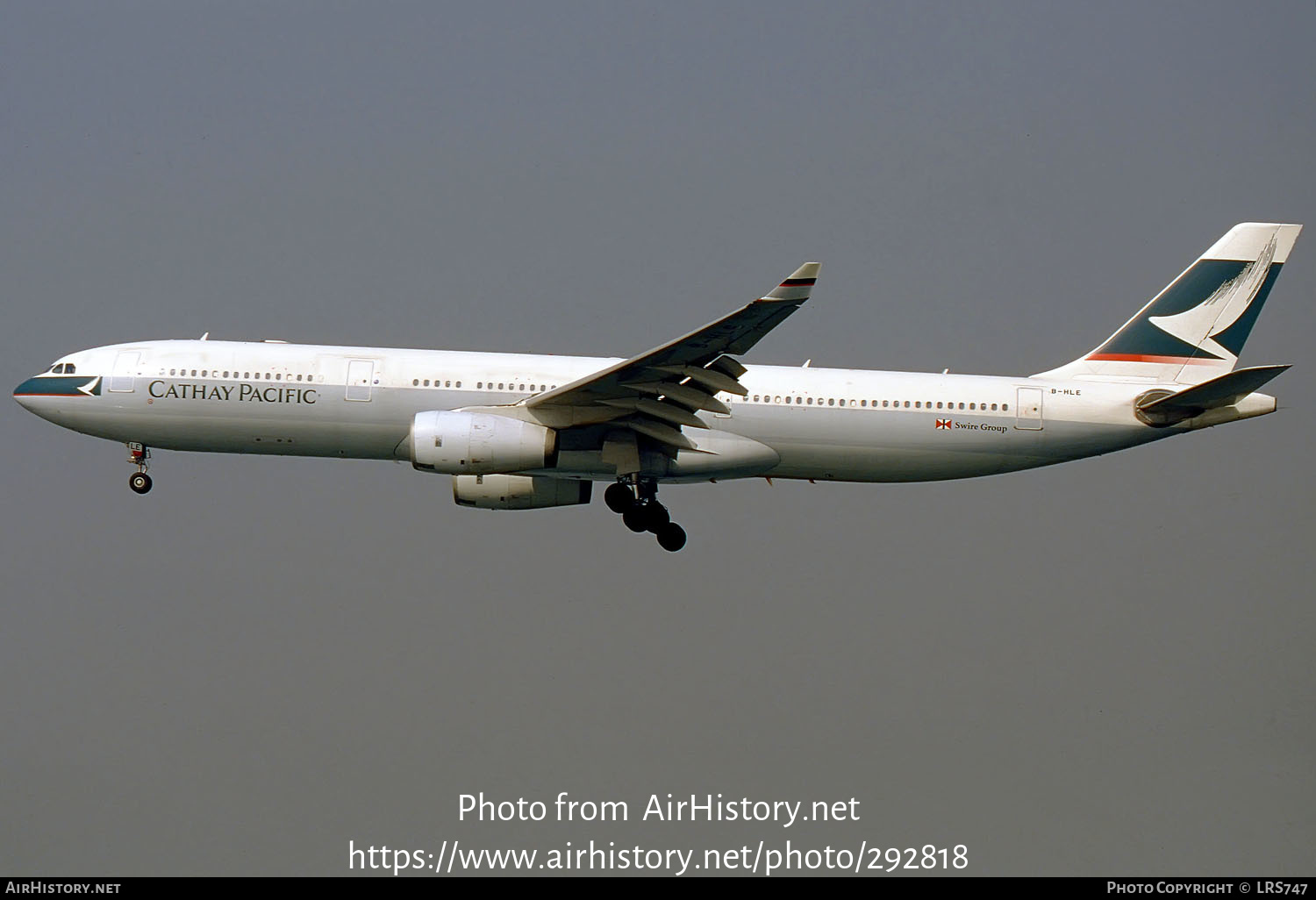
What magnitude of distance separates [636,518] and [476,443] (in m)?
4.72

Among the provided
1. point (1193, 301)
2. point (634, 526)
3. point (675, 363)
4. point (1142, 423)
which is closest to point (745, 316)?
point (675, 363)

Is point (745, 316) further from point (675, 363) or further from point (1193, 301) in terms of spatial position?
point (1193, 301)

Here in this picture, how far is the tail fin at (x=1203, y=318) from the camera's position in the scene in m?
32.6

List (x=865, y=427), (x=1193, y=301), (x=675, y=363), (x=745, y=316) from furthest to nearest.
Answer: (x=1193, y=301) < (x=865, y=427) < (x=675, y=363) < (x=745, y=316)

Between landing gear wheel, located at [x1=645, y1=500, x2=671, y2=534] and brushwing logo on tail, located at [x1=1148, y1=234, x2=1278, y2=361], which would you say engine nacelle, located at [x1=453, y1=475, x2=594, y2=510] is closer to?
landing gear wheel, located at [x1=645, y1=500, x2=671, y2=534]

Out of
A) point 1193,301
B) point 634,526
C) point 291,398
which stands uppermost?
point 1193,301

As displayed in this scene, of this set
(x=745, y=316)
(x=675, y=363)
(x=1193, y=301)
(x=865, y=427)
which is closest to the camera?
(x=745, y=316)

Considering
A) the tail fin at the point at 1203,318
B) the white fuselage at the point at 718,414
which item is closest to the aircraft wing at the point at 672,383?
the white fuselage at the point at 718,414

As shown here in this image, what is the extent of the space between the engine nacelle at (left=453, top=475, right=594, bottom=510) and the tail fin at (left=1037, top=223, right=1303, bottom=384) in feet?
35.9

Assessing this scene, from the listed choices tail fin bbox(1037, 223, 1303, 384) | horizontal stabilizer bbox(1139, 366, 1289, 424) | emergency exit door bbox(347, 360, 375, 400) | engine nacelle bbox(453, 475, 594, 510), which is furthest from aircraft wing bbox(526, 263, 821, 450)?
horizontal stabilizer bbox(1139, 366, 1289, 424)

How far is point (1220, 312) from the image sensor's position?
33031 millimetres

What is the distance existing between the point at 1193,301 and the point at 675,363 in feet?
42.2

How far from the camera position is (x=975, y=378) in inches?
1247

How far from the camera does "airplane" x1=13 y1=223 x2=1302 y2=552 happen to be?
3042cm
